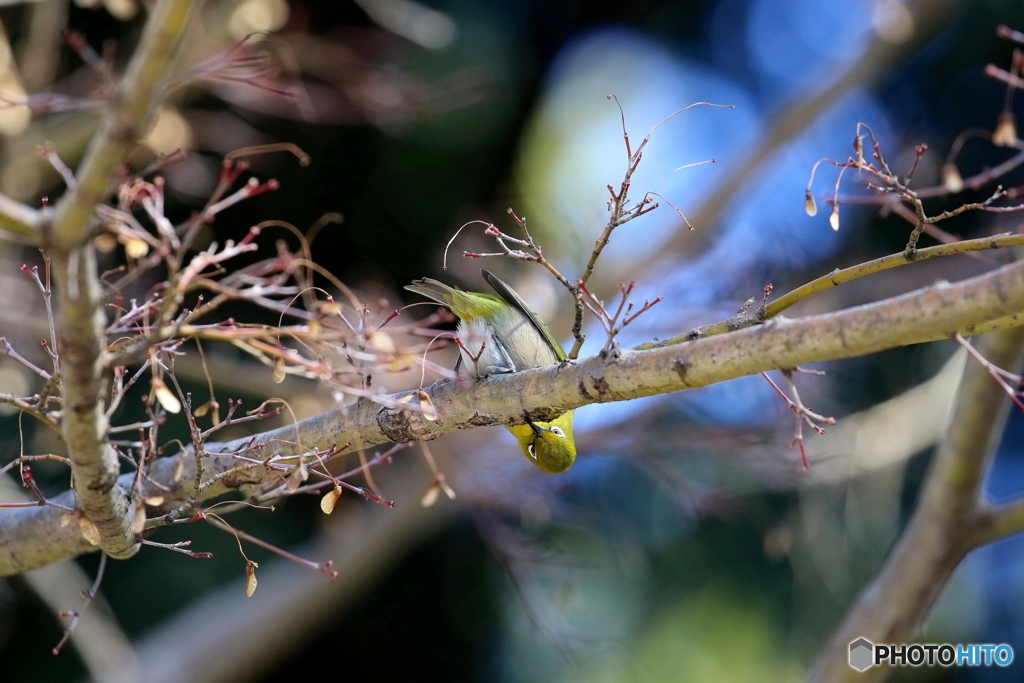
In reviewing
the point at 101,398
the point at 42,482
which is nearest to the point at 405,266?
the point at 42,482

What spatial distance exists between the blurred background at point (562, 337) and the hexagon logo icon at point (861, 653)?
30.1 inches

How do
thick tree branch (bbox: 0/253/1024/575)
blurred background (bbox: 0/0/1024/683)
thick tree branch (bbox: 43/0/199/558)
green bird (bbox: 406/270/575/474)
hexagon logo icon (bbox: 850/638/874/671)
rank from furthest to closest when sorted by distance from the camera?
blurred background (bbox: 0/0/1024/683) → hexagon logo icon (bbox: 850/638/874/671) → green bird (bbox: 406/270/575/474) → thick tree branch (bbox: 0/253/1024/575) → thick tree branch (bbox: 43/0/199/558)

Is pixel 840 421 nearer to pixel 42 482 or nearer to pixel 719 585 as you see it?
pixel 719 585

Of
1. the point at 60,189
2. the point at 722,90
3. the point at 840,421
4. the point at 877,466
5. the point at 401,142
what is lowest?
the point at 877,466

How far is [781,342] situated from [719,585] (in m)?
6.46

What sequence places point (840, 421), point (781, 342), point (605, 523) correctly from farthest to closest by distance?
point (840, 421) < point (605, 523) < point (781, 342)

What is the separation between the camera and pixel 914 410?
19.5 ft

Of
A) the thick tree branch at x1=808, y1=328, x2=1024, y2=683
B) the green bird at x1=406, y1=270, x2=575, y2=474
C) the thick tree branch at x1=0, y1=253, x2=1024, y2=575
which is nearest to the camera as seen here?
the thick tree branch at x1=0, y1=253, x2=1024, y2=575

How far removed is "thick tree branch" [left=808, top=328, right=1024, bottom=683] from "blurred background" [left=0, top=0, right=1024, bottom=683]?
0.71 metres

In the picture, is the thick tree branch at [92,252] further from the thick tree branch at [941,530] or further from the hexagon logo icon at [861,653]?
the hexagon logo icon at [861,653]

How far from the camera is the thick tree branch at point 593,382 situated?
146 cm

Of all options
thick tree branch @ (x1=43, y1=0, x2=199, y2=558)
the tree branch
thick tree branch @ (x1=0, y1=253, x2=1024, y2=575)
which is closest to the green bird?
thick tree branch @ (x1=0, y1=253, x2=1024, y2=575)

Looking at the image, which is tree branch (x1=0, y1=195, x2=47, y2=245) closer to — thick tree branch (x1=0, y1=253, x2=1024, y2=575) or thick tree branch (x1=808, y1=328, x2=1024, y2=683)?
thick tree branch (x1=0, y1=253, x2=1024, y2=575)

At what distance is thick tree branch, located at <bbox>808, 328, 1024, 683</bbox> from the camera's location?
11.1 feet
